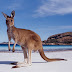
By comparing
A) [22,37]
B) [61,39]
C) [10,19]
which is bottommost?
[22,37]

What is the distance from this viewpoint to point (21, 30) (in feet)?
14.9

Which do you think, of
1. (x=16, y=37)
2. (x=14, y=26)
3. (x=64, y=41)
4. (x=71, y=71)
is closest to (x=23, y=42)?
(x=16, y=37)

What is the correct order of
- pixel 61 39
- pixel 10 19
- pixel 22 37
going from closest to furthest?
pixel 10 19, pixel 22 37, pixel 61 39

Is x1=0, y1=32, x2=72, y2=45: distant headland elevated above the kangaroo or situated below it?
above

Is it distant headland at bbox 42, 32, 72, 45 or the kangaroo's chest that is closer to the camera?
the kangaroo's chest

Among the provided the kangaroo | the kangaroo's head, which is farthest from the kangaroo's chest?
the kangaroo's head

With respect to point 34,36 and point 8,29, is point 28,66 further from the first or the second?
point 8,29

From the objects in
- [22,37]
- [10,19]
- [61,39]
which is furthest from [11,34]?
[61,39]

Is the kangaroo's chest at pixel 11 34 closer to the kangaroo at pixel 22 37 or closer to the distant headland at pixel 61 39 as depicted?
the kangaroo at pixel 22 37

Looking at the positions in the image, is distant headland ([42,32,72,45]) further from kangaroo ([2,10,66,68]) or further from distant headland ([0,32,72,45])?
kangaroo ([2,10,66,68])

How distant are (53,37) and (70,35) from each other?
1119 centimetres

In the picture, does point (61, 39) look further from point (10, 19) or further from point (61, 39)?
point (10, 19)

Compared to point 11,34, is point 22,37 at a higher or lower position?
lower

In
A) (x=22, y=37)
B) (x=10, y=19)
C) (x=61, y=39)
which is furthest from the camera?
(x=61, y=39)
